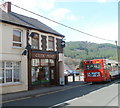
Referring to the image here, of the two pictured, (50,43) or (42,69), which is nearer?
(42,69)

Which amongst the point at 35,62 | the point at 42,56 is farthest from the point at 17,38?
the point at 42,56

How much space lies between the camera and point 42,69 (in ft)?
61.5

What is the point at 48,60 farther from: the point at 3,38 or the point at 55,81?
the point at 3,38

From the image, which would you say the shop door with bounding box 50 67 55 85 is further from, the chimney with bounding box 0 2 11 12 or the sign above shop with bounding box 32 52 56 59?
the chimney with bounding box 0 2 11 12

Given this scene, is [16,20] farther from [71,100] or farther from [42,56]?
[71,100]

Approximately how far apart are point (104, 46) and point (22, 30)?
150 metres

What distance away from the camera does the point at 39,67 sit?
1827 centimetres

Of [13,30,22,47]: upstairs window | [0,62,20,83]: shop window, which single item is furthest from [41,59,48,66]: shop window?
[13,30,22,47]: upstairs window

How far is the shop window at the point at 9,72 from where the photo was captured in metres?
14.5

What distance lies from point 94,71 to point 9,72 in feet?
34.4

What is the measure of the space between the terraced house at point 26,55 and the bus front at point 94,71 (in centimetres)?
336

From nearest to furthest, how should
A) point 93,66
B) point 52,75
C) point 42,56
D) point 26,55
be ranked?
point 26,55
point 42,56
point 52,75
point 93,66

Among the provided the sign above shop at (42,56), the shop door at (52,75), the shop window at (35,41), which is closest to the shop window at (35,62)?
the sign above shop at (42,56)

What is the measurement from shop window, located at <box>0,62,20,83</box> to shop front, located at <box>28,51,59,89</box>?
51.0 inches
